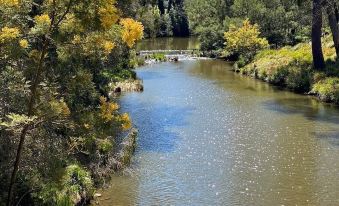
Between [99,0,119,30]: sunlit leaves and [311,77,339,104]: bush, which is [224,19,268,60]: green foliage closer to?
[311,77,339,104]: bush

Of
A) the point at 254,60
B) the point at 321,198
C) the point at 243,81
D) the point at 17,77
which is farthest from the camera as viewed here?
the point at 254,60

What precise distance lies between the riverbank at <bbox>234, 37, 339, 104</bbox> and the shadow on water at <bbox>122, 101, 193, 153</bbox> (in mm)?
8468

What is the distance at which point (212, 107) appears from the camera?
88.1ft

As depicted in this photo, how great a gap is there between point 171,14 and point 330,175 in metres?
69.3

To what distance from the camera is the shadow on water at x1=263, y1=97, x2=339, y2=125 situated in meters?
24.5

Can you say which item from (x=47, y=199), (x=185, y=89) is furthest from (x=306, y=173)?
(x=185, y=89)

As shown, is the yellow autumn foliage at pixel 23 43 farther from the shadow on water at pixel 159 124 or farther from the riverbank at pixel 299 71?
the riverbank at pixel 299 71

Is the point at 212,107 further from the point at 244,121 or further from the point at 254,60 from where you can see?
the point at 254,60

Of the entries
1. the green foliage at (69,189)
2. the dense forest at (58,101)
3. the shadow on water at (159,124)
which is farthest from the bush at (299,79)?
the green foliage at (69,189)

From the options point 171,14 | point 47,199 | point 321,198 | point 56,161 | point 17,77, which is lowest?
point 321,198

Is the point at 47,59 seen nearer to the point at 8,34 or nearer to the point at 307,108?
the point at 8,34

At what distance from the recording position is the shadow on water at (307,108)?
80.4 ft

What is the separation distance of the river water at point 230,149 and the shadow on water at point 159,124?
0.14ft

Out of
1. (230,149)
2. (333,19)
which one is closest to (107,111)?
(230,149)
